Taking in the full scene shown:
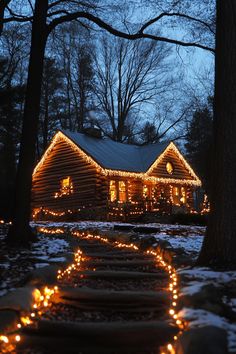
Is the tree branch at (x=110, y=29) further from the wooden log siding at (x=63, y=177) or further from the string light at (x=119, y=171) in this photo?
the wooden log siding at (x=63, y=177)

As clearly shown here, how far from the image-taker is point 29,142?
32.0ft

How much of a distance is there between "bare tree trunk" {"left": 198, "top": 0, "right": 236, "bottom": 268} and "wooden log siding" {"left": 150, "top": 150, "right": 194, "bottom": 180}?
22.0 metres

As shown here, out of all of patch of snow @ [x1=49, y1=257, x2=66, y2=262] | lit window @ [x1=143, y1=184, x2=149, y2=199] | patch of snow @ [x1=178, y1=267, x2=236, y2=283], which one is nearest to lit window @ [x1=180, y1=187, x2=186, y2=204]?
lit window @ [x1=143, y1=184, x2=149, y2=199]

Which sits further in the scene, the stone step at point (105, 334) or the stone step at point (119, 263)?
the stone step at point (119, 263)

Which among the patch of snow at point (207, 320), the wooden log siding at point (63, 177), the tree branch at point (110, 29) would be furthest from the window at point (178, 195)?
the patch of snow at point (207, 320)

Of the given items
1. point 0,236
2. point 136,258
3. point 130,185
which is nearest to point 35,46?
point 0,236

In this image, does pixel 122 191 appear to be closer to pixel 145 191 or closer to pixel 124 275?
pixel 145 191

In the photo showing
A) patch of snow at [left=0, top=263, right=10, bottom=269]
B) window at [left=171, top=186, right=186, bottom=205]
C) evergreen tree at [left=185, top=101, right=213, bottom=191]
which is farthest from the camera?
evergreen tree at [left=185, top=101, right=213, bottom=191]

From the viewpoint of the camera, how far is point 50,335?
12.9 ft

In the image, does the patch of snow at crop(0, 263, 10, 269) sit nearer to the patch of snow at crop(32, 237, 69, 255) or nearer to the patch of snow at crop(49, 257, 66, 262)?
the patch of snow at crop(49, 257, 66, 262)

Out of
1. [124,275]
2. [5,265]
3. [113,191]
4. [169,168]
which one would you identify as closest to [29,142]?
[5,265]

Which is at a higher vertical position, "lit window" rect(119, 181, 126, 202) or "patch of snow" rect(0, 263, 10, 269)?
"lit window" rect(119, 181, 126, 202)

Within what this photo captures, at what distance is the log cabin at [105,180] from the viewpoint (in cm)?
2498

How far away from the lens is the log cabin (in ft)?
82.0
